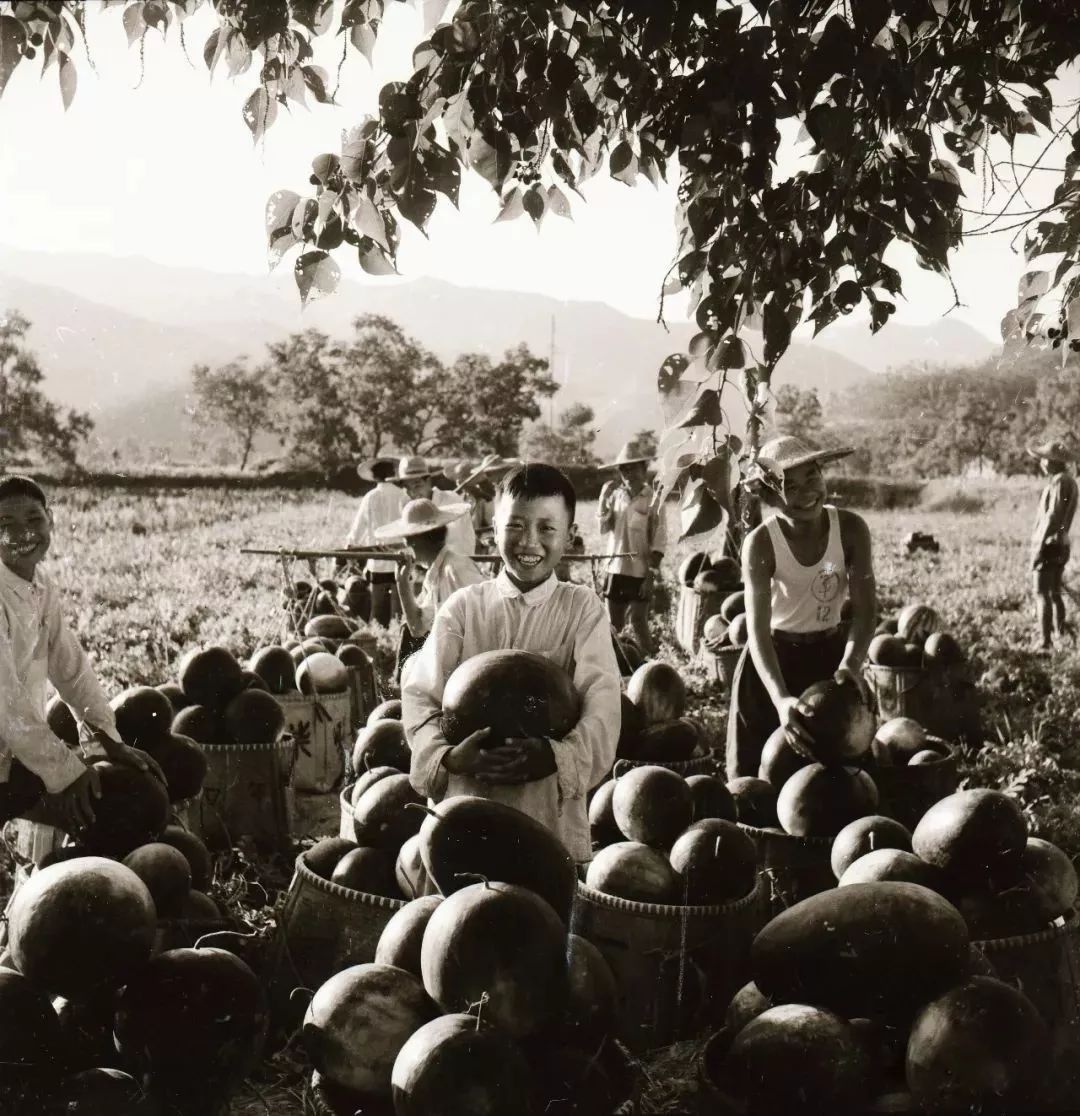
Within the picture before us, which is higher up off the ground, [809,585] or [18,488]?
[18,488]

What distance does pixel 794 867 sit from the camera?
4488 mm

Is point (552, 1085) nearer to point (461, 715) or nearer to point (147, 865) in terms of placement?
point (461, 715)

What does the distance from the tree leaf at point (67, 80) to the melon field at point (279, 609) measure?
2.71 metres

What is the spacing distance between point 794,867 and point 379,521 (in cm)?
799

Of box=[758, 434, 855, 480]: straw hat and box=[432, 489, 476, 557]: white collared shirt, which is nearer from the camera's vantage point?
box=[758, 434, 855, 480]: straw hat

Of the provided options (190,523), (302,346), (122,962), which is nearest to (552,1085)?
(122,962)

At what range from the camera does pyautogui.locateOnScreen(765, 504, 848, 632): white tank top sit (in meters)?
5.25

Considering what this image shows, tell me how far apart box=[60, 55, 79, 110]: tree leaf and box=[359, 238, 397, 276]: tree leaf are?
0.96m

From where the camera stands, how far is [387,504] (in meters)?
11.7

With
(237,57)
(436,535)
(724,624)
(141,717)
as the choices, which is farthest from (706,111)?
(724,624)

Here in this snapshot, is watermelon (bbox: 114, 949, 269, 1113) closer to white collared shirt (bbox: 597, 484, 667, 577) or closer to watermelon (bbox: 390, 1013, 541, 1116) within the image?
watermelon (bbox: 390, 1013, 541, 1116)

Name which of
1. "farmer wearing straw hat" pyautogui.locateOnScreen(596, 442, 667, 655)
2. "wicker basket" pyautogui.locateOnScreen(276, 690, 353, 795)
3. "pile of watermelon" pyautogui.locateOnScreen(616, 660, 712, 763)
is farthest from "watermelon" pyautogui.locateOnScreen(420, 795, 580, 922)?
"farmer wearing straw hat" pyautogui.locateOnScreen(596, 442, 667, 655)

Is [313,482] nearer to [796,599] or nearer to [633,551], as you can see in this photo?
[633,551]

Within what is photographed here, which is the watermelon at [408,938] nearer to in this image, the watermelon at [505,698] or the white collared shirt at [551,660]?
the white collared shirt at [551,660]
